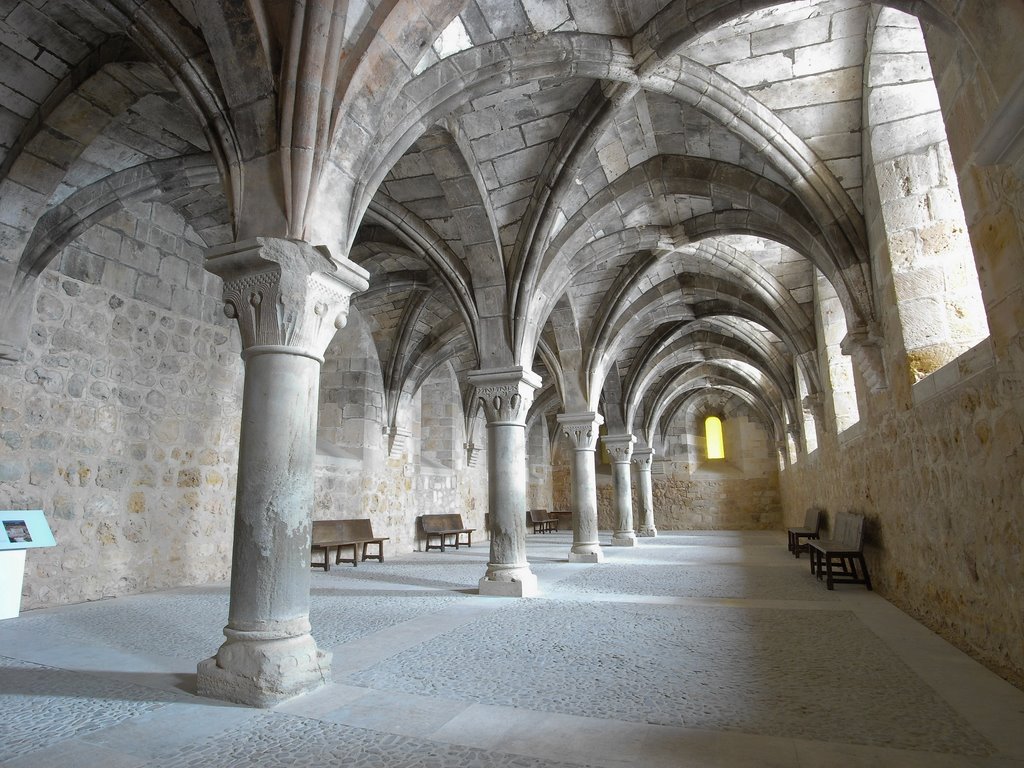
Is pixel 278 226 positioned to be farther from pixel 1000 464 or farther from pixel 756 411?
pixel 756 411

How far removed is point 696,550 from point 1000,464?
9.06 m

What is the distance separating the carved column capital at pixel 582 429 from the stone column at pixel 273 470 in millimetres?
6938

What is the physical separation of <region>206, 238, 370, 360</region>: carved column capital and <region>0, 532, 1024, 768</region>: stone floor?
5.96 feet

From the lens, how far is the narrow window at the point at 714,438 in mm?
21734

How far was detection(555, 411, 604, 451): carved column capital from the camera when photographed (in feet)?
32.8

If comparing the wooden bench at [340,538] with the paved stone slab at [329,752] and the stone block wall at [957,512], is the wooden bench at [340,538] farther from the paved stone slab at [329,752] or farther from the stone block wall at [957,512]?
the stone block wall at [957,512]

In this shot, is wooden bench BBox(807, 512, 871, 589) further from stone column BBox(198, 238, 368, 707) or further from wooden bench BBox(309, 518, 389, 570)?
wooden bench BBox(309, 518, 389, 570)

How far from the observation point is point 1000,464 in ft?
10.3

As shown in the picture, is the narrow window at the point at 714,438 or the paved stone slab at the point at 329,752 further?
the narrow window at the point at 714,438

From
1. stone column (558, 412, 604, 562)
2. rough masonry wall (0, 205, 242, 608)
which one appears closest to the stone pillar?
stone column (558, 412, 604, 562)

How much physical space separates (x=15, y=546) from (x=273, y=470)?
348cm

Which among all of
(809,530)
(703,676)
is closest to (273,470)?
(703,676)

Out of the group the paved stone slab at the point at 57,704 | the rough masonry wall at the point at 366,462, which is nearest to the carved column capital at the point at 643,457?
the rough masonry wall at the point at 366,462

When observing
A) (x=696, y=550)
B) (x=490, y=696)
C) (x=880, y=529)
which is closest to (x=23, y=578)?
(x=490, y=696)
